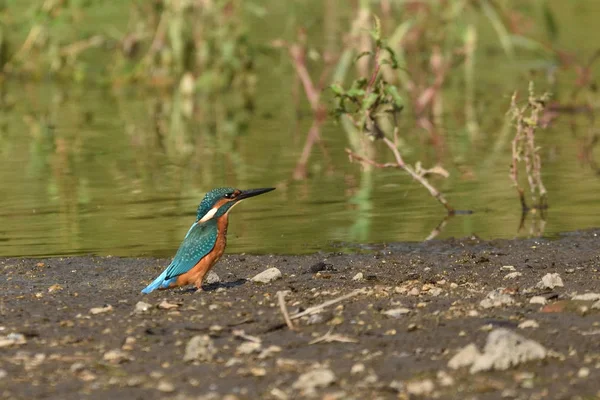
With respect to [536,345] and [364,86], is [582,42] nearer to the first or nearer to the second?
[364,86]

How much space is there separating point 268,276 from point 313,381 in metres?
2.21

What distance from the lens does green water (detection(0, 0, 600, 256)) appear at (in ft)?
28.1

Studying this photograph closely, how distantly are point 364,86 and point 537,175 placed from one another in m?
1.46

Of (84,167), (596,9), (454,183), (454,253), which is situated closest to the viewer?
(454,253)

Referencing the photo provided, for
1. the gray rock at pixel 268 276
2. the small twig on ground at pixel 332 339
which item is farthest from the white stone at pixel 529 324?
the gray rock at pixel 268 276

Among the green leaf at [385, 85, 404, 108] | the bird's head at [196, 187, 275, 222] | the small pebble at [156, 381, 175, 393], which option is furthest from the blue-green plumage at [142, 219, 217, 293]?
the green leaf at [385, 85, 404, 108]

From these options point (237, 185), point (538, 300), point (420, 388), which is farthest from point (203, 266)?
point (237, 185)

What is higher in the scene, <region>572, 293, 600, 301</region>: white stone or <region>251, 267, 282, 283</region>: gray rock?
<region>572, 293, 600, 301</region>: white stone

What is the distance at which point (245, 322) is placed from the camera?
5363 millimetres

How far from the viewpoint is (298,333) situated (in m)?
5.16

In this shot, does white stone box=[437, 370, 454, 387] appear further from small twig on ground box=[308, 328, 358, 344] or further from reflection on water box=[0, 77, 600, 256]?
reflection on water box=[0, 77, 600, 256]

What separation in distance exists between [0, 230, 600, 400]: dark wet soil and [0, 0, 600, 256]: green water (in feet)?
4.32

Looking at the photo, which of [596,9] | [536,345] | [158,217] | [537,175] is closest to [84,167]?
[158,217]

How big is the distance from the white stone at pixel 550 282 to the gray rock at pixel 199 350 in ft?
6.36
